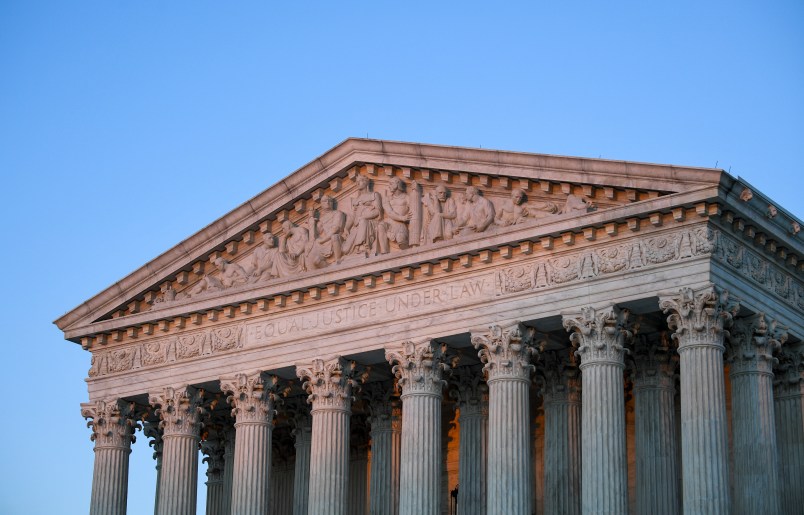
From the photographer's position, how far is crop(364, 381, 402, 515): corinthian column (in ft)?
173

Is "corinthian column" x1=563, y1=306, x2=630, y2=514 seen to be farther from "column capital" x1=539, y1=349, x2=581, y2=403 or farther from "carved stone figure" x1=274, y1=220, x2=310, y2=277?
"carved stone figure" x1=274, y1=220, x2=310, y2=277

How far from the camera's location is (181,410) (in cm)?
5472

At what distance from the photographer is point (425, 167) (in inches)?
1981

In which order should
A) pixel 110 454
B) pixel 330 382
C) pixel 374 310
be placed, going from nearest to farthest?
1. pixel 374 310
2. pixel 330 382
3. pixel 110 454

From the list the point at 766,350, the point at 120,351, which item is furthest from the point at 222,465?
the point at 766,350

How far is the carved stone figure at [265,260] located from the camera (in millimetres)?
53719

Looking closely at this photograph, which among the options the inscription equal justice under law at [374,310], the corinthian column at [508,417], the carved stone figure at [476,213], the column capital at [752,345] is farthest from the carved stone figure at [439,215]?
the column capital at [752,345]

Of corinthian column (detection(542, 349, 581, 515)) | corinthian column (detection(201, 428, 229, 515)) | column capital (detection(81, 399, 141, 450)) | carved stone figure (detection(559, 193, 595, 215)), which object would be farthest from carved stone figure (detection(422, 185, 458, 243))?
corinthian column (detection(201, 428, 229, 515))

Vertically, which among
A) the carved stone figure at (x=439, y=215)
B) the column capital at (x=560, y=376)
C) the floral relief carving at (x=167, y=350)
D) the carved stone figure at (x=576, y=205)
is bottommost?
the column capital at (x=560, y=376)

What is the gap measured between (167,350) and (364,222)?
8943mm

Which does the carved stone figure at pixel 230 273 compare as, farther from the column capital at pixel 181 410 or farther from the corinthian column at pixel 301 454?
the corinthian column at pixel 301 454

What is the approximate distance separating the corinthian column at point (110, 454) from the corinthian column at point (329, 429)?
8.36 meters

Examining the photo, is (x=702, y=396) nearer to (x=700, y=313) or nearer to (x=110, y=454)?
(x=700, y=313)

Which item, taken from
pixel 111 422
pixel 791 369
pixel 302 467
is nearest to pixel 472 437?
pixel 302 467
